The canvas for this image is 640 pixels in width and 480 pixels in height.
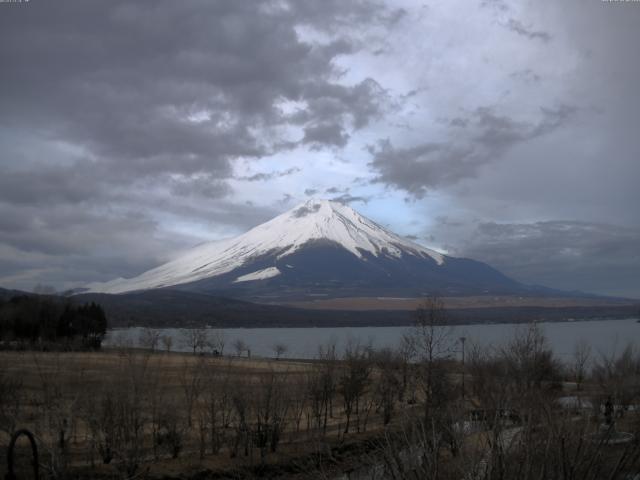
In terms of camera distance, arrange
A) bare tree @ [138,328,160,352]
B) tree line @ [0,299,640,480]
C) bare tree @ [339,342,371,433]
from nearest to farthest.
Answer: tree line @ [0,299,640,480] < bare tree @ [339,342,371,433] < bare tree @ [138,328,160,352]

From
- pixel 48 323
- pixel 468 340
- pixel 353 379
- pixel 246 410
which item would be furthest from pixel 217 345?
pixel 246 410

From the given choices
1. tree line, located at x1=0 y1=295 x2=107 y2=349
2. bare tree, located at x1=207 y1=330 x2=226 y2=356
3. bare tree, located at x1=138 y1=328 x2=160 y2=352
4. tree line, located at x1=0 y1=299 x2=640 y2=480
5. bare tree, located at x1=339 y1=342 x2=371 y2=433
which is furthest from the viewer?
bare tree, located at x1=207 y1=330 x2=226 y2=356

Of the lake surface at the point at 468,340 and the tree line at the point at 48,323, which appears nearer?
the lake surface at the point at 468,340

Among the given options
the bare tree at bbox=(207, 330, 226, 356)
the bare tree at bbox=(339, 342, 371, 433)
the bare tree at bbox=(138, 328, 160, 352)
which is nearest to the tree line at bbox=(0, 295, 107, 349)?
the bare tree at bbox=(138, 328, 160, 352)

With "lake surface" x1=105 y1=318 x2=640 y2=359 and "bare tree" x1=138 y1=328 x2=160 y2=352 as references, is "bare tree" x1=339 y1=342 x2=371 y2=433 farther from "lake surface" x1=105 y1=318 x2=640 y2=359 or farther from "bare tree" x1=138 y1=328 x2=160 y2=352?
"bare tree" x1=138 y1=328 x2=160 y2=352

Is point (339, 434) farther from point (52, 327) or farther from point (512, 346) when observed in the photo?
point (52, 327)

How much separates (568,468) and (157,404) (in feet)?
78.7

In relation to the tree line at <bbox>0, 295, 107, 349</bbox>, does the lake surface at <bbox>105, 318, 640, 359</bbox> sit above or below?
below

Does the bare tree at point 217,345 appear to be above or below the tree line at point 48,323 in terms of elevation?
below

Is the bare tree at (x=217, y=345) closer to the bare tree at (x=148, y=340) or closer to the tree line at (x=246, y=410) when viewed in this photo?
the bare tree at (x=148, y=340)

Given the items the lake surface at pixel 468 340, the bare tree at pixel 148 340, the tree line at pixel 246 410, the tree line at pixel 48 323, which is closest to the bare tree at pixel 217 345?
the lake surface at pixel 468 340

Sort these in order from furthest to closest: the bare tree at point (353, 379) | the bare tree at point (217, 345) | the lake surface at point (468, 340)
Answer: the bare tree at point (217, 345)
the lake surface at point (468, 340)
the bare tree at point (353, 379)

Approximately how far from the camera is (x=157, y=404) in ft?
95.3

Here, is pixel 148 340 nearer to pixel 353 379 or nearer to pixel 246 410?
pixel 353 379
